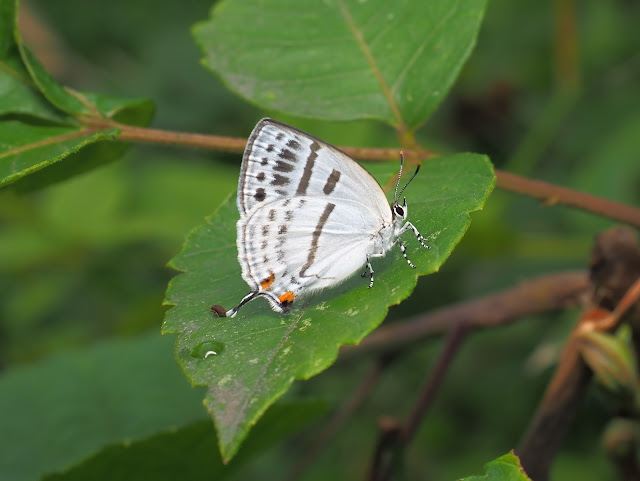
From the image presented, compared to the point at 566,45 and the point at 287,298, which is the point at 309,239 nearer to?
the point at 287,298

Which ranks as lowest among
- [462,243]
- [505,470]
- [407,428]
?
[462,243]

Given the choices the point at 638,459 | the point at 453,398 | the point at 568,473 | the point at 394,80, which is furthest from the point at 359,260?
the point at 453,398

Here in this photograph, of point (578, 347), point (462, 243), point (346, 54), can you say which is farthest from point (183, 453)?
point (462, 243)

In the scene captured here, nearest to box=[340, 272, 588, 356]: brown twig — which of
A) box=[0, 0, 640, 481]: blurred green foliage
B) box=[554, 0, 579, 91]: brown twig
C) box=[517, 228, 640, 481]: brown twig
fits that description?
box=[517, 228, 640, 481]: brown twig

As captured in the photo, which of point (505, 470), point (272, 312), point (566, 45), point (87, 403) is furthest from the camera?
point (566, 45)

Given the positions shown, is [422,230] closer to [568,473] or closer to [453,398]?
[568,473]

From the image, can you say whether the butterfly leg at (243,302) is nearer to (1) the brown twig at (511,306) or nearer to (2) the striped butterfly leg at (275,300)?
(2) the striped butterfly leg at (275,300)

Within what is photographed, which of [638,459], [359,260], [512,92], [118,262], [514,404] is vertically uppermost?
[359,260]
